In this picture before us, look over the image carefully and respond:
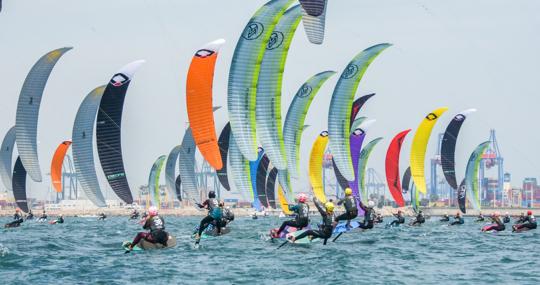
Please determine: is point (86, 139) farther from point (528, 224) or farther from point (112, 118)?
point (528, 224)

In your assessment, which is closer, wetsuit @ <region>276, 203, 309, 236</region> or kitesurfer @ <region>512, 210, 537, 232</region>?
wetsuit @ <region>276, 203, 309, 236</region>

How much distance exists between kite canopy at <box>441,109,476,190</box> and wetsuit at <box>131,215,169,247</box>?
4757cm

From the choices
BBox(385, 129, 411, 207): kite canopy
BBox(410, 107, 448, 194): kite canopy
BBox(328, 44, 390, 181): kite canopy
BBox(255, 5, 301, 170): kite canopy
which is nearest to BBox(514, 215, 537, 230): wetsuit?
BBox(255, 5, 301, 170): kite canopy

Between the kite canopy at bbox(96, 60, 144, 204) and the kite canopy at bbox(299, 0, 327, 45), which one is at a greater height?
the kite canopy at bbox(299, 0, 327, 45)

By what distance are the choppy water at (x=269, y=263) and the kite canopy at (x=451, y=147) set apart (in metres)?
38.6

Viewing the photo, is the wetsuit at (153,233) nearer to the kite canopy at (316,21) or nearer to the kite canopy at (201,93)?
the kite canopy at (201,93)

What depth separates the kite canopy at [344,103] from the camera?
6150 centimetres

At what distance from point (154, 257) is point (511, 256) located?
11.4 m

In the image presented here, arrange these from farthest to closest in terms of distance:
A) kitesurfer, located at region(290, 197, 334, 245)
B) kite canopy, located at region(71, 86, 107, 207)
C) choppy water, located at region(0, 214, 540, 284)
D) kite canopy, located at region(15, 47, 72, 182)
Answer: kite canopy, located at region(71, 86, 107, 207), kite canopy, located at region(15, 47, 72, 182), kitesurfer, located at region(290, 197, 334, 245), choppy water, located at region(0, 214, 540, 284)

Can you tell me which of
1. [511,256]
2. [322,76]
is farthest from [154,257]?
[322,76]

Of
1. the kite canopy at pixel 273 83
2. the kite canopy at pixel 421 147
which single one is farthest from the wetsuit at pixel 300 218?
the kite canopy at pixel 421 147

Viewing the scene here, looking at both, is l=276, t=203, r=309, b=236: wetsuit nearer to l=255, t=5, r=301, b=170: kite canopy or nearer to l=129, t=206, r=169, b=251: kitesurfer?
l=129, t=206, r=169, b=251: kitesurfer

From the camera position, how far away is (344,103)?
61938 millimetres

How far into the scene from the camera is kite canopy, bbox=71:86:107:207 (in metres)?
52.7
